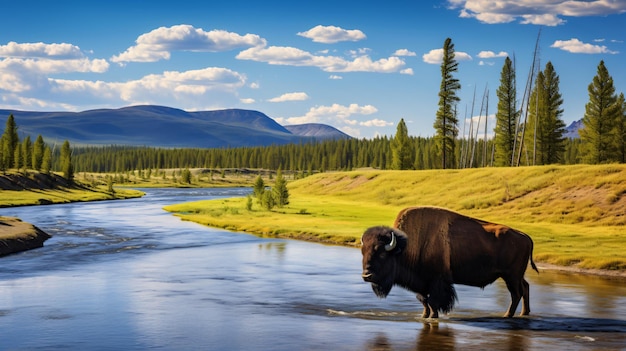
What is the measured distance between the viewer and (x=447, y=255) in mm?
18281

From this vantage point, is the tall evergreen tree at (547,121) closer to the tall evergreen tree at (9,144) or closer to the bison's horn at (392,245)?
the bison's horn at (392,245)

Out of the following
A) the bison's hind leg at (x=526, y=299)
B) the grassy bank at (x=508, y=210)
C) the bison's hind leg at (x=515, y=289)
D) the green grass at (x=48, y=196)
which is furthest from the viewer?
the green grass at (x=48, y=196)

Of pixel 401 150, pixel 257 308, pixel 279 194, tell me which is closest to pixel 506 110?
pixel 401 150

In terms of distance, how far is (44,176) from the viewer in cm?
12625

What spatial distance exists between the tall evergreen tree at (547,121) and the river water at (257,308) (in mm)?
60540

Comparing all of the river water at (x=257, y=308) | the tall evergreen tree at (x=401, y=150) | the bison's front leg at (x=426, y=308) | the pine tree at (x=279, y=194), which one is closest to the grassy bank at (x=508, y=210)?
the pine tree at (x=279, y=194)

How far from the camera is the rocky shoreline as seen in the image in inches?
1561

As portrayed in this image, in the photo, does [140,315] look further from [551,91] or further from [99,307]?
[551,91]

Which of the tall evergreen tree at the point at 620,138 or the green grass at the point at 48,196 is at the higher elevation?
the tall evergreen tree at the point at 620,138

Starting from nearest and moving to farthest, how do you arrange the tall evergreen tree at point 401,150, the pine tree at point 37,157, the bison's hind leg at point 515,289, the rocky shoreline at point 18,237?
the bison's hind leg at point 515,289, the rocky shoreline at point 18,237, the tall evergreen tree at point 401,150, the pine tree at point 37,157

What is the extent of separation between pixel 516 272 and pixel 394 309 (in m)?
4.61

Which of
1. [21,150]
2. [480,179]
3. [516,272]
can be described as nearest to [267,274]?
[516,272]

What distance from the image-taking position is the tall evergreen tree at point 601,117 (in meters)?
85.3

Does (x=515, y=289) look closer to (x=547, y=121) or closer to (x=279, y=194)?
(x=279, y=194)
